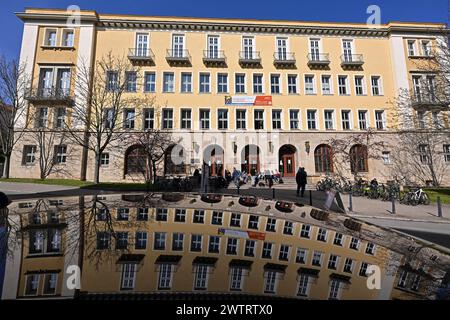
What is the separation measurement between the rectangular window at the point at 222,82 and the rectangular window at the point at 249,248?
2744 cm

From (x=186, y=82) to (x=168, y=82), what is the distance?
2.09 m

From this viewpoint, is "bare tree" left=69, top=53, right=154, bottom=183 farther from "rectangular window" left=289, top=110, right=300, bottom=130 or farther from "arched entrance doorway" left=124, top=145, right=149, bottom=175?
"rectangular window" left=289, top=110, right=300, bottom=130

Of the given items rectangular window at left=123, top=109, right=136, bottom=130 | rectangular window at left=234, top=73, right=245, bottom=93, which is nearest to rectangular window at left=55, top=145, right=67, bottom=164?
rectangular window at left=123, top=109, right=136, bottom=130

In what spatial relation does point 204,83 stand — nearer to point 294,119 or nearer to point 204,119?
point 204,119

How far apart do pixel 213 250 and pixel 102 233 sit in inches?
42.2

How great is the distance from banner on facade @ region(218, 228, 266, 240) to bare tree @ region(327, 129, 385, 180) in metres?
27.3

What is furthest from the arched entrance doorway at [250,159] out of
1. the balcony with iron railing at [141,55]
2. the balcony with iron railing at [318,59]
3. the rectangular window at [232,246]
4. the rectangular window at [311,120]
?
the rectangular window at [232,246]

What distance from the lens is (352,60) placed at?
29.0 meters

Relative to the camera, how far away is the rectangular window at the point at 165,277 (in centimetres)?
142

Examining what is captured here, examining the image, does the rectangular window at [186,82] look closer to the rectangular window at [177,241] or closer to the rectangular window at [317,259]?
the rectangular window at [177,241]

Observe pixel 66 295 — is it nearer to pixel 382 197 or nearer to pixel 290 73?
pixel 382 197

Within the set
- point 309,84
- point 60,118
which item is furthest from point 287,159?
point 60,118

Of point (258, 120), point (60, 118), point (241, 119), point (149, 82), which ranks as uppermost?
point (149, 82)
